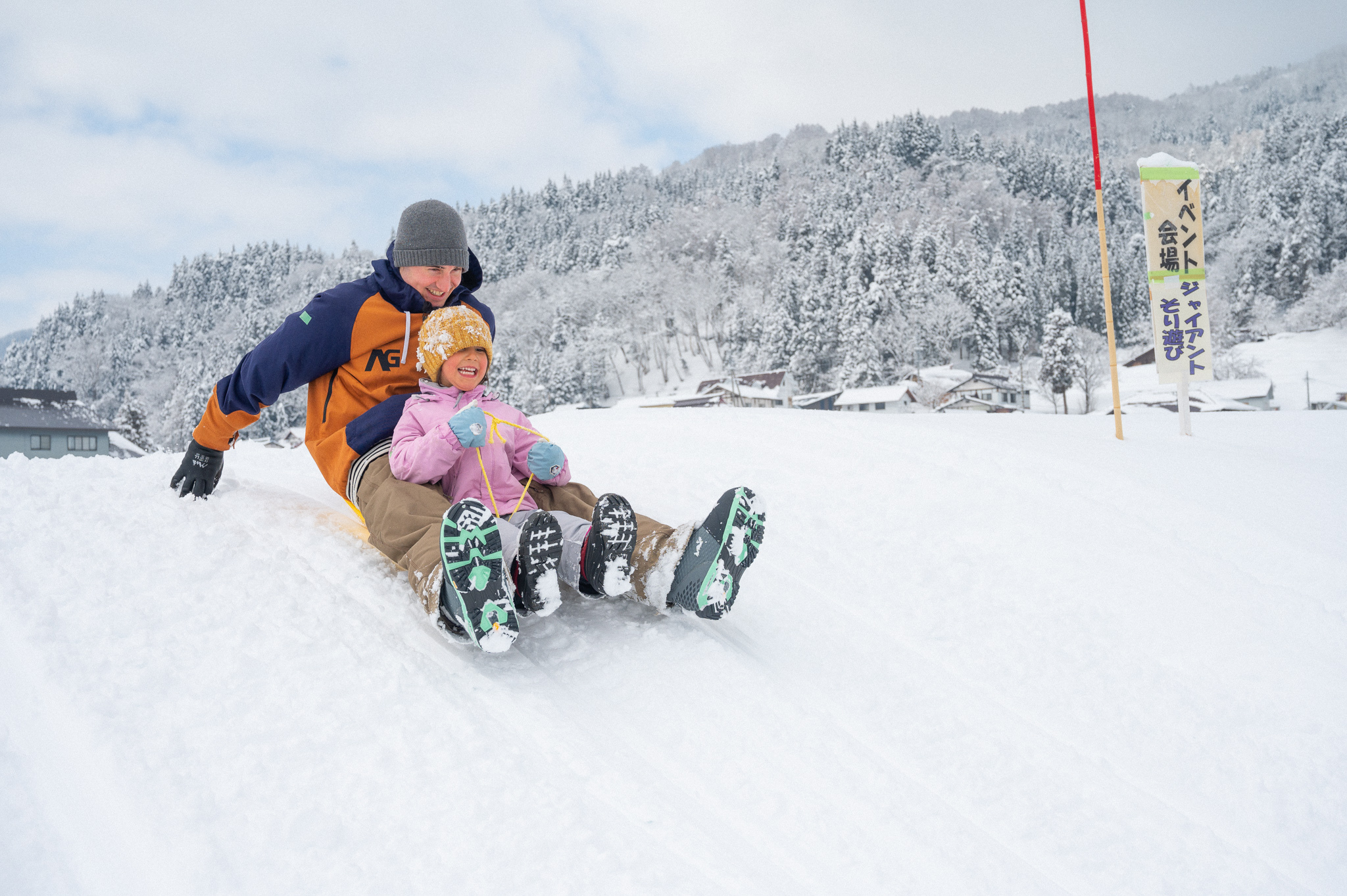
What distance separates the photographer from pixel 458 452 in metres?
2.18

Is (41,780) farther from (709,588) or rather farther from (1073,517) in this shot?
(1073,517)

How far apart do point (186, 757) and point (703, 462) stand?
9.36 feet

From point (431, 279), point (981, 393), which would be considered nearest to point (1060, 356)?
point (981, 393)

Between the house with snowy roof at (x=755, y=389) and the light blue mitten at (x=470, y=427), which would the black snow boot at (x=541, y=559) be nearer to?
the light blue mitten at (x=470, y=427)

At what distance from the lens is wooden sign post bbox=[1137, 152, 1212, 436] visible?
242 inches

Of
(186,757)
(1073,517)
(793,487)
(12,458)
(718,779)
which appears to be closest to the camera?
(186,757)

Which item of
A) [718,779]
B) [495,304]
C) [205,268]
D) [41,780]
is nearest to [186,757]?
[41,780]

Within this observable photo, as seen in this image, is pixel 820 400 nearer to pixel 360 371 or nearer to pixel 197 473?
pixel 360 371

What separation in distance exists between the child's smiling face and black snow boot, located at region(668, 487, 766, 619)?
1012 millimetres

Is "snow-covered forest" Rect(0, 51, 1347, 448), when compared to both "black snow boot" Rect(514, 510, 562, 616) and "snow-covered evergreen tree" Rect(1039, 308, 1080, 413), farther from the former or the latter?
"black snow boot" Rect(514, 510, 562, 616)

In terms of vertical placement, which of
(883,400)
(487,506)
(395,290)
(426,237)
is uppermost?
(426,237)

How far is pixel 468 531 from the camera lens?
168 centimetres

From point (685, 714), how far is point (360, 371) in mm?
1825

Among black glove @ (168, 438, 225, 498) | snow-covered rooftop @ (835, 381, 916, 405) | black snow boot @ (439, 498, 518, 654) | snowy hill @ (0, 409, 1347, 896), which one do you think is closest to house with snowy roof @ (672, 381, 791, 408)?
snow-covered rooftop @ (835, 381, 916, 405)
